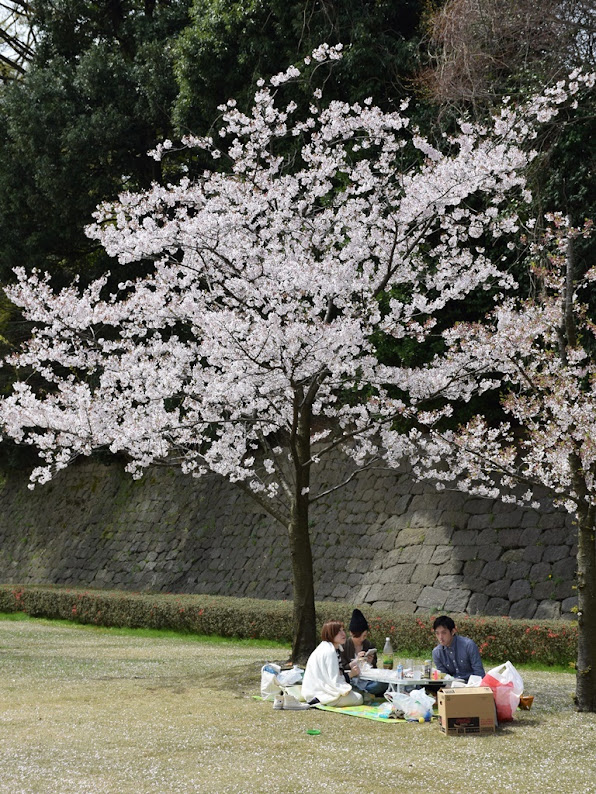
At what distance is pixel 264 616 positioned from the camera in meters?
14.8

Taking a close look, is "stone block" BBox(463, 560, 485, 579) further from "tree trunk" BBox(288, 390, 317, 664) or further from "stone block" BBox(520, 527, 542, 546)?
"tree trunk" BBox(288, 390, 317, 664)

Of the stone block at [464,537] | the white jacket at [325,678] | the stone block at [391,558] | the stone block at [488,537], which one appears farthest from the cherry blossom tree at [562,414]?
the stone block at [391,558]

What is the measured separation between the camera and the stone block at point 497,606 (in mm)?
13891

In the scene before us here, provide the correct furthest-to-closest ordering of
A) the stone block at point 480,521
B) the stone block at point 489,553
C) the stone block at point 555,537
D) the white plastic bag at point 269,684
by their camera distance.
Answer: the stone block at point 480,521
the stone block at point 489,553
the stone block at point 555,537
the white plastic bag at point 269,684

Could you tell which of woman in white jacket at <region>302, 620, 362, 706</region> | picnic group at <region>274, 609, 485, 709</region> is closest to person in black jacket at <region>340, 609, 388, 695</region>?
picnic group at <region>274, 609, 485, 709</region>

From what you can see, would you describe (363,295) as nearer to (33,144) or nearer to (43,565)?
(33,144)

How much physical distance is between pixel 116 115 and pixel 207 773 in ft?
57.8

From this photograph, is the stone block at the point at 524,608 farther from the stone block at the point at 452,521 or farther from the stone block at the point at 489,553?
the stone block at the point at 452,521

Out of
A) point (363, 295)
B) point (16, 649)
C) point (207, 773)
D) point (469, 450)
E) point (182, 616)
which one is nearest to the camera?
point (207, 773)

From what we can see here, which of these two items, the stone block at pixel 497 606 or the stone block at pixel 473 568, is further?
the stone block at pixel 473 568

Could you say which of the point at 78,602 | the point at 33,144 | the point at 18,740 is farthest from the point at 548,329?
the point at 33,144

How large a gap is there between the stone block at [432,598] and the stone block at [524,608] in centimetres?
129

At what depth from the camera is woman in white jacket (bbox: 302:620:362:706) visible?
8.16 metres

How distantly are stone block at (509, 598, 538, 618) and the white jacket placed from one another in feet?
19.7
